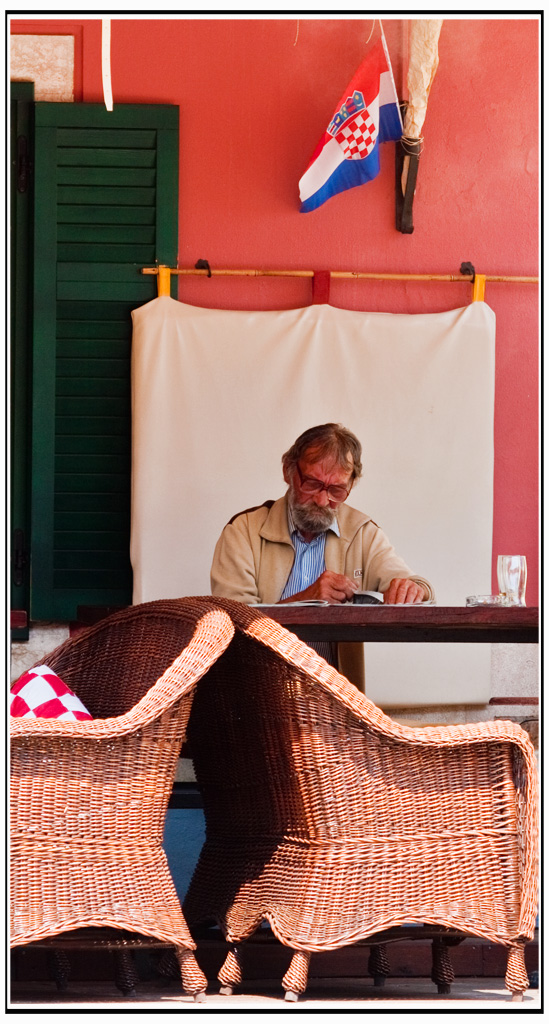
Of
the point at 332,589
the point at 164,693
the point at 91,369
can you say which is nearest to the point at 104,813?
the point at 164,693

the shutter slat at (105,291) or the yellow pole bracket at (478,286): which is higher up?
the yellow pole bracket at (478,286)

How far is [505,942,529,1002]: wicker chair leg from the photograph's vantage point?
1821 mm

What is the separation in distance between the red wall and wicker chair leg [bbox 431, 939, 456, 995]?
224cm

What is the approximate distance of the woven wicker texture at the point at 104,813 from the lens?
1.71 meters

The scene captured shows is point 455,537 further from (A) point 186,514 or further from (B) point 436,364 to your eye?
(A) point 186,514

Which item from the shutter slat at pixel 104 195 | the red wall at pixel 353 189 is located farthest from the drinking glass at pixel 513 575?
the shutter slat at pixel 104 195

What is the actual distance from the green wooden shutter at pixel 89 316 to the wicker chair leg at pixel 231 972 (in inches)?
87.8

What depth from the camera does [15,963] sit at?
7.87ft

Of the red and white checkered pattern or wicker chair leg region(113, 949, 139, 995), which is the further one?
the red and white checkered pattern

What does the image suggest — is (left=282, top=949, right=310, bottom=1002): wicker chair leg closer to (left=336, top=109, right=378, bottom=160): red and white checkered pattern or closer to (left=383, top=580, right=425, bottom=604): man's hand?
(left=383, top=580, right=425, bottom=604): man's hand

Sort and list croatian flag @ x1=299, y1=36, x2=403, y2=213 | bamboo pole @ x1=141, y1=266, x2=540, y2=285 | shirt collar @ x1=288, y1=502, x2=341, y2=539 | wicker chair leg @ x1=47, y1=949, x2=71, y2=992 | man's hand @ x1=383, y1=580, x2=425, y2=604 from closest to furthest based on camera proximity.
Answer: wicker chair leg @ x1=47, y1=949, x2=71, y2=992, man's hand @ x1=383, y1=580, x2=425, y2=604, shirt collar @ x1=288, y1=502, x2=341, y2=539, croatian flag @ x1=299, y1=36, x2=403, y2=213, bamboo pole @ x1=141, y1=266, x2=540, y2=285

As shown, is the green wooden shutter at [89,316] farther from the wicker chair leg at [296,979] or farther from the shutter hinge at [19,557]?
the wicker chair leg at [296,979]

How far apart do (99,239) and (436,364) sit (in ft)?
4.44

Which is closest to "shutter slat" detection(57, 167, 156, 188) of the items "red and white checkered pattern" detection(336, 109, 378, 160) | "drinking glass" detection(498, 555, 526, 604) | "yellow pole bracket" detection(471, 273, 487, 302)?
"red and white checkered pattern" detection(336, 109, 378, 160)
